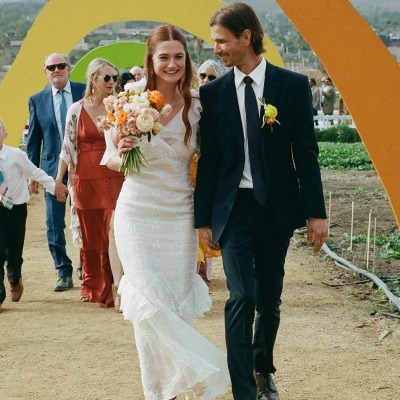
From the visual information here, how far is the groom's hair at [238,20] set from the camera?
16.7 ft

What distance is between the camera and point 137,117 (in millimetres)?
5121

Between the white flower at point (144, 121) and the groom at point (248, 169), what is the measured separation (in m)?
0.33

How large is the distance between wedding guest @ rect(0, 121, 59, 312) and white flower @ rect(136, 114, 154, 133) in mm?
3326

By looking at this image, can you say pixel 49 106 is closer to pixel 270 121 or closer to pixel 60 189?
pixel 60 189

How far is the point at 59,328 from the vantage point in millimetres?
7516

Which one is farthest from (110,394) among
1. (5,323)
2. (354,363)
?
(5,323)

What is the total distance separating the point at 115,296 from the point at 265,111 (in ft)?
12.3

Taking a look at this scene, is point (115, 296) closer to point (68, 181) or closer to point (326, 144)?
point (68, 181)

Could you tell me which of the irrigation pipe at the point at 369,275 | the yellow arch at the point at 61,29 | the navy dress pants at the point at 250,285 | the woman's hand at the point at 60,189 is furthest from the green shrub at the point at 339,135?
the navy dress pants at the point at 250,285

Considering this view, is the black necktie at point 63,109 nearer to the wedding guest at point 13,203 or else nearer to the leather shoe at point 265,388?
the wedding guest at point 13,203

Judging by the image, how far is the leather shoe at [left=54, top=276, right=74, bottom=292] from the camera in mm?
9086

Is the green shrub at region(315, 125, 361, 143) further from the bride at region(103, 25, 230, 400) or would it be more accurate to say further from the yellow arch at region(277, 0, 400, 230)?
the bride at region(103, 25, 230, 400)

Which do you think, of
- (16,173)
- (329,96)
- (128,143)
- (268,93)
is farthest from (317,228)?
(329,96)

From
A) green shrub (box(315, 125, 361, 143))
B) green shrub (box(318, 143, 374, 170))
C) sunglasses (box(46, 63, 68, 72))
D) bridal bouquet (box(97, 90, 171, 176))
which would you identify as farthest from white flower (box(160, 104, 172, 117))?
green shrub (box(315, 125, 361, 143))
